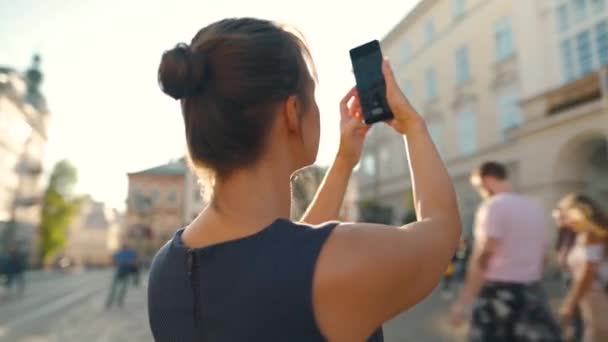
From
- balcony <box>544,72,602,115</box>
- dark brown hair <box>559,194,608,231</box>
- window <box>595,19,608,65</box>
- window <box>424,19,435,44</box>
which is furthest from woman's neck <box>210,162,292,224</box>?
window <box>424,19,435,44</box>

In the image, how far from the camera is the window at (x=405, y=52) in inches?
1113

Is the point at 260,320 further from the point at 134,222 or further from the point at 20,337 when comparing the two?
the point at 134,222

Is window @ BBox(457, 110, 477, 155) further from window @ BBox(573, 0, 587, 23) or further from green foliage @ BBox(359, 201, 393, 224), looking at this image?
window @ BBox(573, 0, 587, 23)

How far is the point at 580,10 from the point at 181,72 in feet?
60.2

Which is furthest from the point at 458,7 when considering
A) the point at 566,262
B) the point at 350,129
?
the point at 350,129

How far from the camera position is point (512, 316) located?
10.6ft

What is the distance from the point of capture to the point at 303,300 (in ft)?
2.66

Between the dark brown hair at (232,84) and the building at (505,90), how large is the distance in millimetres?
15011

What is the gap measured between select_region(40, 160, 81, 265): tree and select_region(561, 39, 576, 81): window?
46.5 metres

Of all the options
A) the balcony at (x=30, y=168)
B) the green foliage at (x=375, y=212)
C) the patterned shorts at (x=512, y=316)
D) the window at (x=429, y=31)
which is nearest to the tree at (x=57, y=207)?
the balcony at (x=30, y=168)

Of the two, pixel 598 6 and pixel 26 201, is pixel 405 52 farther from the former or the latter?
pixel 26 201

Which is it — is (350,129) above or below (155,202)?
above

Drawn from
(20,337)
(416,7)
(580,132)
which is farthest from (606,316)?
(416,7)

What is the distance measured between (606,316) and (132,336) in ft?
20.4
